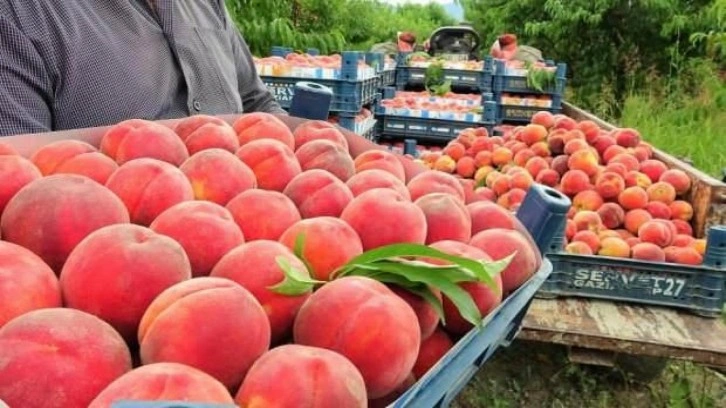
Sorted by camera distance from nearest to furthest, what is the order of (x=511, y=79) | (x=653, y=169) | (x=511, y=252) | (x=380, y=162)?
(x=511, y=252) < (x=380, y=162) < (x=653, y=169) < (x=511, y=79)

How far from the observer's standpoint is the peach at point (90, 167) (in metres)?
0.84

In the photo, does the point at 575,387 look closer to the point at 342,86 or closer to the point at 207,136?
the point at 207,136

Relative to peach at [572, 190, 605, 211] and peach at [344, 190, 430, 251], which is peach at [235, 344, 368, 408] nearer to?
peach at [344, 190, 430, 251]

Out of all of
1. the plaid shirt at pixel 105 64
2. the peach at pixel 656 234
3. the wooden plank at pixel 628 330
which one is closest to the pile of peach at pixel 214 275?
the plaid shirt at pixel 105 64

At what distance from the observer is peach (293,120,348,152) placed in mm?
1108

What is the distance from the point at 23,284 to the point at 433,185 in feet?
1.84

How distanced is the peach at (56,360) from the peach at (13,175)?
255 millimetres

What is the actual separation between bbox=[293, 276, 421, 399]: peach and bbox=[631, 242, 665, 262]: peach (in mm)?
1944

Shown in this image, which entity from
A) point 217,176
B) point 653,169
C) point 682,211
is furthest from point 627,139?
point 217,176

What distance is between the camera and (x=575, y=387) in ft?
8.93

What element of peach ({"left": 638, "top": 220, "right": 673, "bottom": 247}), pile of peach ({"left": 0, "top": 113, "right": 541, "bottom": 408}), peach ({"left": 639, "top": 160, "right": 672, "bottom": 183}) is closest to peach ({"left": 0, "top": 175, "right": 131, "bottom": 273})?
pile of peach ({"left": 0, "top": 113, "right": 541, "bottom": 408})

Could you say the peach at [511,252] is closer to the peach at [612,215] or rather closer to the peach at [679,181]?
the peach at [612,215]

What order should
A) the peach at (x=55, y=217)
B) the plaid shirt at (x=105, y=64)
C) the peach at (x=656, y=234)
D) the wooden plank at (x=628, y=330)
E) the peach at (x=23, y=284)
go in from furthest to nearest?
the peach at (x=656, y=234) → the wooden plank at (x=628, y=330) → the plaid shirt at (x=105, y=64) → the peach at (x=55, y=217) → the peach at (x=23, y=284)

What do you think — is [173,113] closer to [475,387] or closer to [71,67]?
[71,67]
